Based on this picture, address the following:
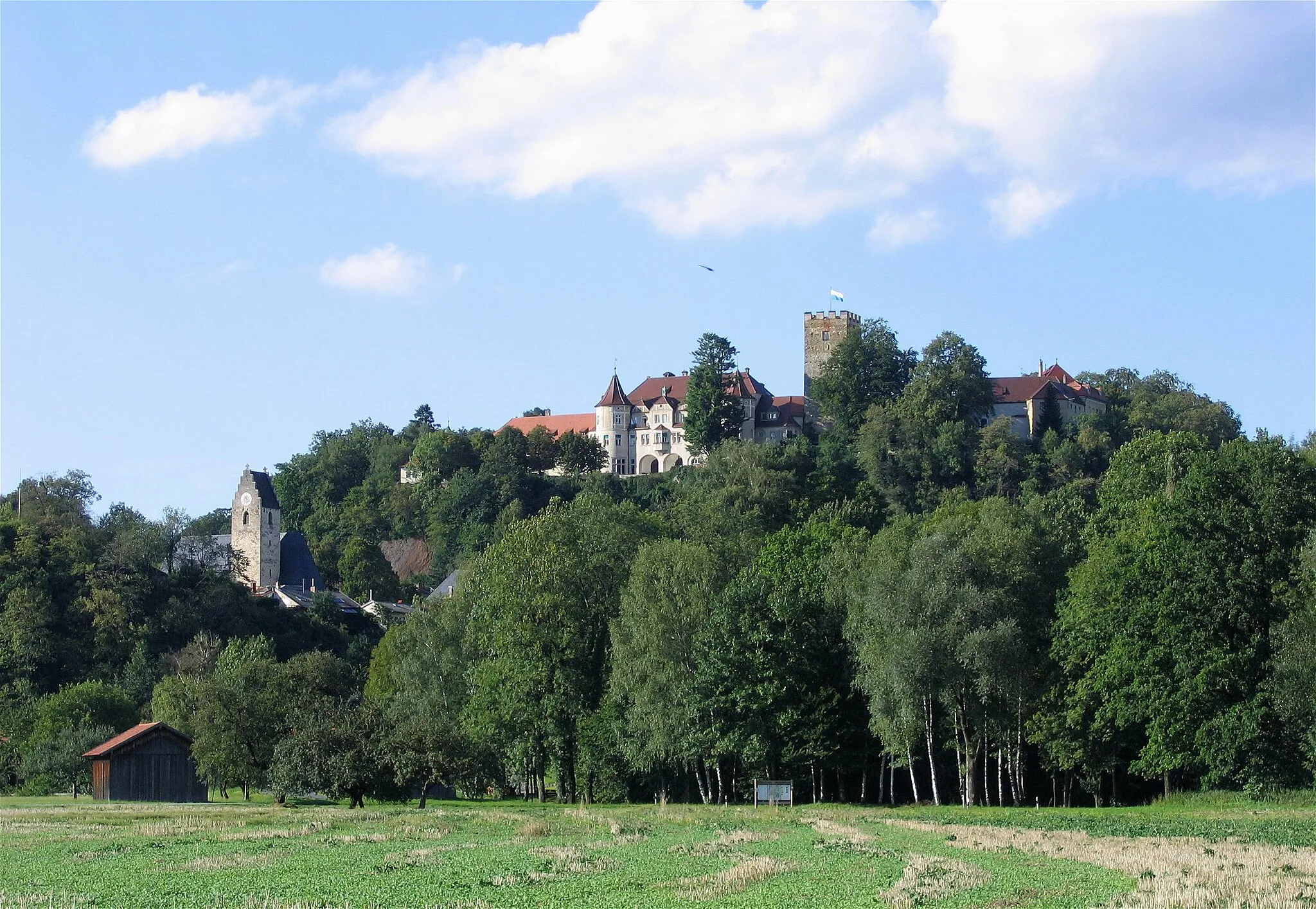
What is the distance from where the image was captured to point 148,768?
231 ft

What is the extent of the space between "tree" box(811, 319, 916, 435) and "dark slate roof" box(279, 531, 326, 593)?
51.7 meters

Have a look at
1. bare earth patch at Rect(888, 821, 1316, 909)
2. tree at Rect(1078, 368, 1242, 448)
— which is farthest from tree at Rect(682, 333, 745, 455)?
bare earth patch at Rect(888, 821, 1316, 909)

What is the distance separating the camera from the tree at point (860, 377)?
492 ft

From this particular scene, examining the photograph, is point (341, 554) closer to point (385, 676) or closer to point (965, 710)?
point (385, 676)

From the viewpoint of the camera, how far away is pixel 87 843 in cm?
3916

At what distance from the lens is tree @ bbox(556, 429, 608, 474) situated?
170 m

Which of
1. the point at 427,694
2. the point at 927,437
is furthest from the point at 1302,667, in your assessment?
the point at 927,437

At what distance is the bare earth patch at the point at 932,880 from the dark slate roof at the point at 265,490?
125 metres

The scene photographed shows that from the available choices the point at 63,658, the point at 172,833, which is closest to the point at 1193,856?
the point at 172,833

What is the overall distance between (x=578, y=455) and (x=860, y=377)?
34534 mm

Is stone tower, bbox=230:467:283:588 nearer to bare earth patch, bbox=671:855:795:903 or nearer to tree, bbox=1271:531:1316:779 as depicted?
tree, bbox=1271:531:1316:779

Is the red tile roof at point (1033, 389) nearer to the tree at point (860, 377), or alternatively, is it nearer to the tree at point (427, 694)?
the tree at point (860, 377)

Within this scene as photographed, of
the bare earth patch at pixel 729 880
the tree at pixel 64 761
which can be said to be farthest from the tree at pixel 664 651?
the tree at pixel 64 761

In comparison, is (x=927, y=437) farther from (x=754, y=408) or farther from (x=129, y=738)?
(x=129, y=738)
